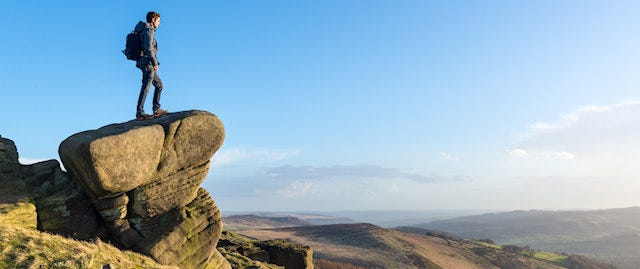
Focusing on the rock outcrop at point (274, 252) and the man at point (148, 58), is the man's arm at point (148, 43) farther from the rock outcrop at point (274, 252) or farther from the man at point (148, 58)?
the rock outcrop at point (274, 252)

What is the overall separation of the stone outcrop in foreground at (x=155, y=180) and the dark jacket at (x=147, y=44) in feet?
10.4

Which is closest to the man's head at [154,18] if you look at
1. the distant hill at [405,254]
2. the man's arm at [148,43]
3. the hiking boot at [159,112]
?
the man's arm at [148,43]

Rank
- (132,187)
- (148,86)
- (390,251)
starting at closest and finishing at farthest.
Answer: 1. (132,187)
2. (148,86)
3. (390,251)

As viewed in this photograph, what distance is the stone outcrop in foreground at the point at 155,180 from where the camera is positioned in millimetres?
19016

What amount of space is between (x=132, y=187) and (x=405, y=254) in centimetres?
11726

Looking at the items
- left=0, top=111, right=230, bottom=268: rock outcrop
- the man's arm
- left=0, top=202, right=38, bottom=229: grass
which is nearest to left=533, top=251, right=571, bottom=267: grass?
left=0, top=111, right=230, bottom=268: rock outcrop

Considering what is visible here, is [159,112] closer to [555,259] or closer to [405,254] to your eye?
[405,254]

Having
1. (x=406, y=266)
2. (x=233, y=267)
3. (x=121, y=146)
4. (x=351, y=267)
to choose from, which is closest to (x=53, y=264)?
(x=121, y=146)

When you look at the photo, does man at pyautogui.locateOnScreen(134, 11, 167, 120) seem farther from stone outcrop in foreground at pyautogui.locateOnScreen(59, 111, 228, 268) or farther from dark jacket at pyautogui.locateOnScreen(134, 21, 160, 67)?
stone outcrop in foreground at pyautogui.locateOnScreen(59, 111, 228, 268)

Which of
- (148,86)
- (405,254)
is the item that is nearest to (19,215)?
(148,86)

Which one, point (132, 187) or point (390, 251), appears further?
point (390, 251)

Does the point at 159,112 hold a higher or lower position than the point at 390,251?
higher

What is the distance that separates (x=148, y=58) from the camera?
21969mm

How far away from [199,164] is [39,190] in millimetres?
7833
